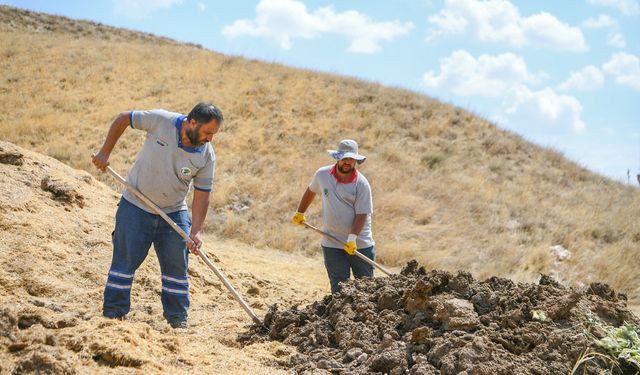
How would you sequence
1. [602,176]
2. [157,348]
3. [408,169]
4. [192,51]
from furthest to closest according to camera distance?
[192,51], [602,176], [408,169], [157,348]

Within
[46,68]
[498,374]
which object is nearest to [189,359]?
[498,374]

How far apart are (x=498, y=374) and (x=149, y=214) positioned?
2571 mm

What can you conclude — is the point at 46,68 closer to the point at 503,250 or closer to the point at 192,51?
the point at 192,51

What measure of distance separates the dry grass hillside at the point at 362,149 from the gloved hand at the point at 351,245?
17.3 feet

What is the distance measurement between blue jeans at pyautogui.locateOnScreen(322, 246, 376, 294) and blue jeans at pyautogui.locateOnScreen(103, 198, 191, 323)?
151cm

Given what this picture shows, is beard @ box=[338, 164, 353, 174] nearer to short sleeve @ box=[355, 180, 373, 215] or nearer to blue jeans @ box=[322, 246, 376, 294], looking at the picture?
short sleeve @ box=[355, 180, 373, 215]

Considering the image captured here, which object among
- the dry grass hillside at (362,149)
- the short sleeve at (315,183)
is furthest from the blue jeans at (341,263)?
the dry grass hillside at (362,149)

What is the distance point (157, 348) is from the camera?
130 inches

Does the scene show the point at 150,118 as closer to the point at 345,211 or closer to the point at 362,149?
the point at 345,211

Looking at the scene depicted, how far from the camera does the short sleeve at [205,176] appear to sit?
14.3ft

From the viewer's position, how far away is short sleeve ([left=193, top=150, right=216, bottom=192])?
4.36 m

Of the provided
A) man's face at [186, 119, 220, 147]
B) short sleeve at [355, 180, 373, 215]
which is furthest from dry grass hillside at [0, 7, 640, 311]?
man's face at [186, 119, 220, 147]

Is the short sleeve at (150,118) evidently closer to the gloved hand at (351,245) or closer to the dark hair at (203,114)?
the dark hair at (203,114)

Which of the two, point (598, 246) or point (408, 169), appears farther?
point (408, 169)
